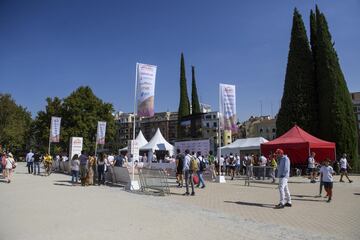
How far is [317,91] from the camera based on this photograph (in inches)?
1438

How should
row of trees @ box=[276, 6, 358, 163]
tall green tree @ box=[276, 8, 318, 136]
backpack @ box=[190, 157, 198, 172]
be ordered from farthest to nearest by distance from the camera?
tall green tree @ box=[276, 8, 318, 136]
row of trees @ box=[276, 6, 358, 163]
backpack @ box=[190, 157, 198, 172]

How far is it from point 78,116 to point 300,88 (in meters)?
37.9

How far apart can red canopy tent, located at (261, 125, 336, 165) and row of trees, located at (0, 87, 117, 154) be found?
134 feet

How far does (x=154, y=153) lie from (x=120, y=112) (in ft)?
419

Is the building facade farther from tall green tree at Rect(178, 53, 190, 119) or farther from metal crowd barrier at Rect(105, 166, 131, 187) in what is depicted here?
metal crowd barrier at Rect(105, 166, 131, 187)

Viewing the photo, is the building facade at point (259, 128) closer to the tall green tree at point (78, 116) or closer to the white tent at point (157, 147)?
the tall green tree at point (78, 116)

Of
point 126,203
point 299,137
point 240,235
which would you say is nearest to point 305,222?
point 240,235

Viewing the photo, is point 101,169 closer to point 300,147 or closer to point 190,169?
point 190,169

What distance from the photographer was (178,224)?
8.62 m

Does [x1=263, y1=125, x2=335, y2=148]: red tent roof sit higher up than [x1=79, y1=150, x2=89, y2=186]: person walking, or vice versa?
[x1=263, y1=125, x2=335, y2=148]: red tent roof

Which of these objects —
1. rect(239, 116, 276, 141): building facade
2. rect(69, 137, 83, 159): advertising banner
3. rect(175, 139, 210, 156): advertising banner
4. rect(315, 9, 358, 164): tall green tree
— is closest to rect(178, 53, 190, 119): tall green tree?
rect(315, 9, 358, 164): tall green tree

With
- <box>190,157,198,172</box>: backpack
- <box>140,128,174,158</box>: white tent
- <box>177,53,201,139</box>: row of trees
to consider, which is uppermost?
<box>177,53,201,139</box>: row of trees

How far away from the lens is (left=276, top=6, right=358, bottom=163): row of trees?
34188 millimetres

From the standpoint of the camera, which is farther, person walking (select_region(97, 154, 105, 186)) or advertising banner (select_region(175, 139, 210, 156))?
advertising banner (select_region(175, 139, 210, 156))
